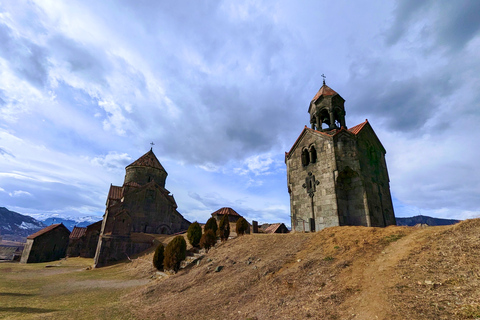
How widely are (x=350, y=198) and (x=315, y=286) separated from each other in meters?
10.8

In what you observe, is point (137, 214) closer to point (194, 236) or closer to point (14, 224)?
point (194, 236)

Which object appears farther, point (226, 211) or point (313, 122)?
point (226, 211)

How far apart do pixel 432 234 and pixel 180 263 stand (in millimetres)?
13037

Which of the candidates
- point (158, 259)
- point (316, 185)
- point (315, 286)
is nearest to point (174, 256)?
point (158, 259)

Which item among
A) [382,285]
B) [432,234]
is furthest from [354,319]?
[432,234]

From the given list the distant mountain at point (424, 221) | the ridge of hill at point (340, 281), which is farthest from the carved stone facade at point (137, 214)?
the distant mountain at point (424, 221)

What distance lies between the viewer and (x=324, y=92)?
21.0 meters

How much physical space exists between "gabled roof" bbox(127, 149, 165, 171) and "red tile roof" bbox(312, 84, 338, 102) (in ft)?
90.4

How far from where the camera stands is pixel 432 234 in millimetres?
8492

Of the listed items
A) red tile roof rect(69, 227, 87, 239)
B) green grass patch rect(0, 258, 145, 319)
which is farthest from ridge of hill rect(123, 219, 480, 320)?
red tile roof rect(69, 227, 87, 239)

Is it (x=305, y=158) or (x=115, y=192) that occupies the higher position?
(x=305, y=158)

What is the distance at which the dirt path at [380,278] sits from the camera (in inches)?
205

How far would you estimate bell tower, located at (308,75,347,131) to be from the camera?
20.2 m

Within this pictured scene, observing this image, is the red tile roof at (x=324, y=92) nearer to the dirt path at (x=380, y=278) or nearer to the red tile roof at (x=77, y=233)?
the dirt path at (x=380, y=278)
